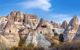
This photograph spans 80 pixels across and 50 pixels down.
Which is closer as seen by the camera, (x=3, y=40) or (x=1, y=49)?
(x=1, y=49)

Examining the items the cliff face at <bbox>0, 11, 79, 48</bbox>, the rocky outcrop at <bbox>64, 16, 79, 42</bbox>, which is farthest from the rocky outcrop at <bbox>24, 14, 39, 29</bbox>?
the rocky outcrop at <bbox>64, 16, 79, 42</bbox>

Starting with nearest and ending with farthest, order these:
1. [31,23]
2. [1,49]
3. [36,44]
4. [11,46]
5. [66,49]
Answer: [66,49] → [1,49] → [11,46] → [36,44] → [31,23]

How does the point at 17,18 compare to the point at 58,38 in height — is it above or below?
above

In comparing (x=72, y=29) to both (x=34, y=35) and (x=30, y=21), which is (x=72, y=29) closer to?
(x=34, y=35)

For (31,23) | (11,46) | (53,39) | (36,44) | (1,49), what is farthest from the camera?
(31,23)

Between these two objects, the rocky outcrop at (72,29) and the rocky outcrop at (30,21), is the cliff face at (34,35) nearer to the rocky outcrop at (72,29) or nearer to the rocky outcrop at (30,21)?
the rocky outcrop at (72,29)

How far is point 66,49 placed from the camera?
32062 mm

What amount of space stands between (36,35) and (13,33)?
11.3 feet

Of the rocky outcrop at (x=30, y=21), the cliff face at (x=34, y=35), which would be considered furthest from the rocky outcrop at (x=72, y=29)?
the rocky outcrop at (x=30, y=21)

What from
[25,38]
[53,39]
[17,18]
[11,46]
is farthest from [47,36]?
[17,18]

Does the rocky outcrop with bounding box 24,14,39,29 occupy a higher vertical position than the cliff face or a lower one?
higher

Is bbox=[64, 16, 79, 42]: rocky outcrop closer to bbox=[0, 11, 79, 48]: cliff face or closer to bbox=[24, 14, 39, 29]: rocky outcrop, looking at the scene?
bbox=[0, 11, 79, 48]: cliff face

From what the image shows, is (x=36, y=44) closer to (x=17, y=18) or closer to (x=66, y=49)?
(x=66, y=49)

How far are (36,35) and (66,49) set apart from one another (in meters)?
11.6
